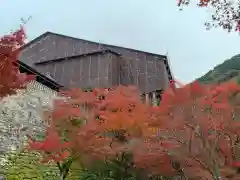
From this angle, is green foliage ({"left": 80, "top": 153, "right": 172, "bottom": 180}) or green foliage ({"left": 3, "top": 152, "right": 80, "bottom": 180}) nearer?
green foliage ({"left": 80, "top": 153, "right": 172, "bottom": 180})

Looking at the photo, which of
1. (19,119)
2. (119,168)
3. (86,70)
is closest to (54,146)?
(119,168)

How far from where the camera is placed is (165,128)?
4.40m

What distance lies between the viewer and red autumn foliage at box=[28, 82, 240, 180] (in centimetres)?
423

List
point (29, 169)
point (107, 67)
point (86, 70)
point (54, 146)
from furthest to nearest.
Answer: point (86, 70) < point (107, 67) < point (29, 169) < point (54, 146)

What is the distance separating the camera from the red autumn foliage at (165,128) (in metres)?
4.23

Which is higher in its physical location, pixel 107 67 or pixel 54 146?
pixel 107 67

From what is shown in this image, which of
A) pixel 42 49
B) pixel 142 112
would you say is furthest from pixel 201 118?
pixel 42 49

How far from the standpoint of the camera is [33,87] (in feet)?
38.0

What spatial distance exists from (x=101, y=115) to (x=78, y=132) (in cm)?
44

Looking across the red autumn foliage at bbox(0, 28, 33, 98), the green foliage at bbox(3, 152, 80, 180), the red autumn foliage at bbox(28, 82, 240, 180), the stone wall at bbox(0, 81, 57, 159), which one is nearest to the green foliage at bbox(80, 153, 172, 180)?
the red autumn foliage at bbox(28, 82, 240, 180)

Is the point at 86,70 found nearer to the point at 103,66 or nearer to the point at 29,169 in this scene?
the point at 103,66

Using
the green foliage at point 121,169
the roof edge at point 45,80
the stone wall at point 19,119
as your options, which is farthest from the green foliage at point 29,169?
the roof edge at point 45,80

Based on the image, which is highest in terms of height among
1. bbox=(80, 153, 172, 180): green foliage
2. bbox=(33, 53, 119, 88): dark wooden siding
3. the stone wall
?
bbox=(33, 53, 119, 88): dark wooden siding

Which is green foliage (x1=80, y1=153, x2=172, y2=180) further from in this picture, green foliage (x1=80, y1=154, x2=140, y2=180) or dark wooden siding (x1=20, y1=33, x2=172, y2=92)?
dark wooden siding (x1=20, y1=33, x2=172, y2=92)
